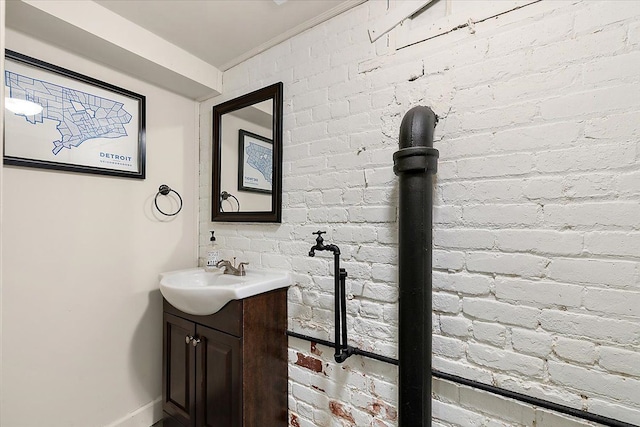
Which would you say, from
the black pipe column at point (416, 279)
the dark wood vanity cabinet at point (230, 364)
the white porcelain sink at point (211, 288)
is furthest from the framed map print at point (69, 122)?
the black pipe column at point (416, 279)

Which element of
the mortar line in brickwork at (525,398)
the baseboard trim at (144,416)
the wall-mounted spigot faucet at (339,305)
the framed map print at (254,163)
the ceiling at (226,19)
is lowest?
the baseboard trim at (144,416)

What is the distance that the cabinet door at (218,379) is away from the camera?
1.31 m

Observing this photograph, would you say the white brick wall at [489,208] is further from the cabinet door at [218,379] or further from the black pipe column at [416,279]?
the cabinet door at [218,379]

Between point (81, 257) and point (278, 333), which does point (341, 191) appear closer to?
point (278, 333)

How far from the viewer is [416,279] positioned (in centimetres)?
103

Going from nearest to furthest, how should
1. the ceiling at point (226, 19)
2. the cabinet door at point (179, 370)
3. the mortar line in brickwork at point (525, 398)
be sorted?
the mortar line in brickwork at point (525, 398) < the ceiling at point (226, 19) < the cabinet door at point (179, 370)

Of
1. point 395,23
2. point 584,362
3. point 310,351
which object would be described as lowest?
point 310,351

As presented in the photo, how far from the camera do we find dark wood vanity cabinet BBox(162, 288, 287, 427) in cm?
132

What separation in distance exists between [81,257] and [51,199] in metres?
0.32

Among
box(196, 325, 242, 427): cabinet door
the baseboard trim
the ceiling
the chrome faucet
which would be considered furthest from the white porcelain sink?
the ceiling

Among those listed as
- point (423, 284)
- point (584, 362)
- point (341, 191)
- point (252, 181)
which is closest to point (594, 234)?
point (584, 362)

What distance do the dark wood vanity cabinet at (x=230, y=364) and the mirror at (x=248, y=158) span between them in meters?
0.52

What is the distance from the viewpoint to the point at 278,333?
1492mm

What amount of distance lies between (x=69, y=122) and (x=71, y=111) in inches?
2.3
